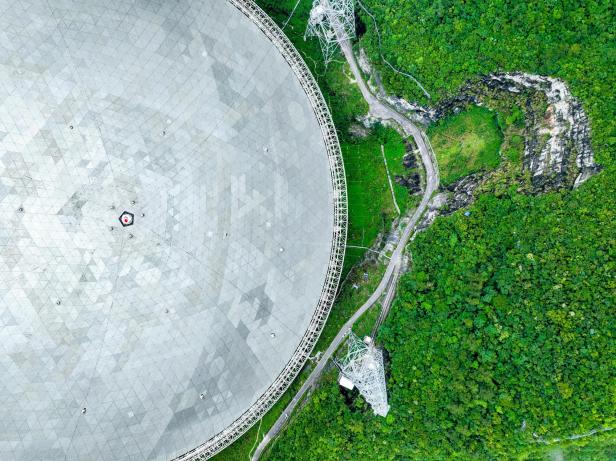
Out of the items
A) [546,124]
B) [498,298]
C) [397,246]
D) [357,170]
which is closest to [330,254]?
[397,246]

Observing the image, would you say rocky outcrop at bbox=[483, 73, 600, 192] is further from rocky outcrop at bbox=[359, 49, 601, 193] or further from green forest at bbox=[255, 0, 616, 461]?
green forest at bbox=[255, 0, 616, 461]

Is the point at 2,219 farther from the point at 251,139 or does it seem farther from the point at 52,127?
the point at 251,139

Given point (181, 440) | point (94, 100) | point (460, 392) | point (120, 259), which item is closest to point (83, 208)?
point (120, 259)

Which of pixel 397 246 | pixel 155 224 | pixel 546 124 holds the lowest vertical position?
pixel 155 224

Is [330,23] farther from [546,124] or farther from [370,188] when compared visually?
[546,124]

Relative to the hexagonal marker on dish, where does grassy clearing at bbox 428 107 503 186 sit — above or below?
above

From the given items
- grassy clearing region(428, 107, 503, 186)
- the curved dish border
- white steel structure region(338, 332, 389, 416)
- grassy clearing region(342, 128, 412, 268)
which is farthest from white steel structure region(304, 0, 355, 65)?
white steel structure region(338, 332, 389, 416)

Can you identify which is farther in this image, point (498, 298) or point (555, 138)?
point (555, 138)
